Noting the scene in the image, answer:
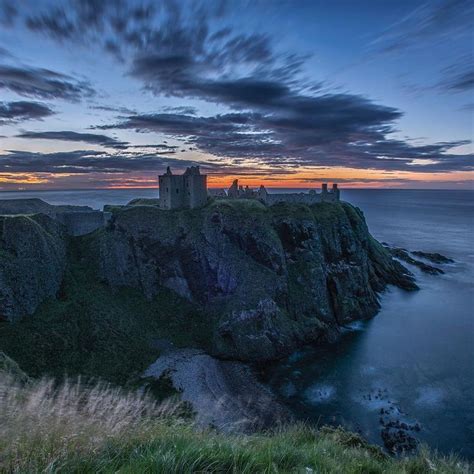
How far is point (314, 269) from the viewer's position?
4775 cm

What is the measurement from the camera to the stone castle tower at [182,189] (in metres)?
52.3

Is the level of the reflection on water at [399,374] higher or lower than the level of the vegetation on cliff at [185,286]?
lower

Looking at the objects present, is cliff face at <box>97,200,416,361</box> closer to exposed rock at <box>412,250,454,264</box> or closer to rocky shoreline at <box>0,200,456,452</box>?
rocky shoreline at <box>0,200,456,452</box>

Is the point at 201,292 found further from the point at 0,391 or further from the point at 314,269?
the point at 0,391

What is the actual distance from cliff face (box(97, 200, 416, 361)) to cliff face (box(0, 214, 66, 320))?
7112mm

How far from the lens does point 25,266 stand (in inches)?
1361

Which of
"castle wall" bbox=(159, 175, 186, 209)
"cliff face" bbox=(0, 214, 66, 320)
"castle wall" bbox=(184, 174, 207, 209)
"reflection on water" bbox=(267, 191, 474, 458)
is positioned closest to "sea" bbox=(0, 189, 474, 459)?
"reflection on water" bbox=(267, 191, 474, 458)

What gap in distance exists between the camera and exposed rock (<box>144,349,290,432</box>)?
1090 inches

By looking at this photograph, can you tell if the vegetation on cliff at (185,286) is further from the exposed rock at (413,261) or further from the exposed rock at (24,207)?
the exposed rock at (413,261)

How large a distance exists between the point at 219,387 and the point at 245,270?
52.3 feet

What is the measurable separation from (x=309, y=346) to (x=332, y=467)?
36.3m

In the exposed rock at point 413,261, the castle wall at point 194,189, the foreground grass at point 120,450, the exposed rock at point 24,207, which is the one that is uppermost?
the castle wall at point 194,189

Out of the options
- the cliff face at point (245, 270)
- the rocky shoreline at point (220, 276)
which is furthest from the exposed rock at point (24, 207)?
the cliff face at point (245, 270)

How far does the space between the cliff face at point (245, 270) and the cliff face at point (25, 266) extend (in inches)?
280
